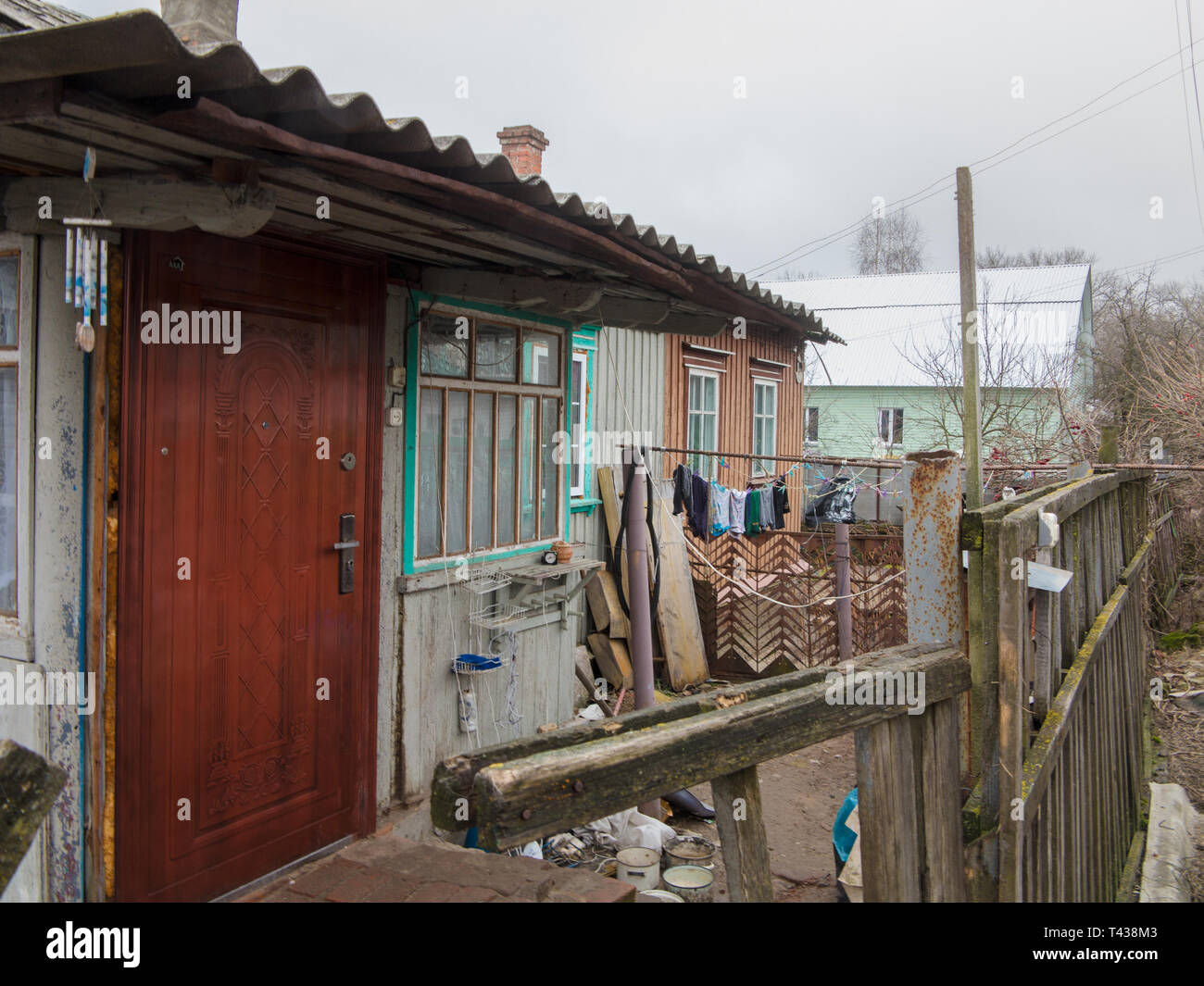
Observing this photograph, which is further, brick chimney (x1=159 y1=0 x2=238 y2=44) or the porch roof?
brick chimney (x1=159 y1=0 x2=238 y2=44)

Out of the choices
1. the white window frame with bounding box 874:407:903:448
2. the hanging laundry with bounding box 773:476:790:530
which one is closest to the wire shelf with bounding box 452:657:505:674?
the hanging laundry with bounding box 773:476:790:530

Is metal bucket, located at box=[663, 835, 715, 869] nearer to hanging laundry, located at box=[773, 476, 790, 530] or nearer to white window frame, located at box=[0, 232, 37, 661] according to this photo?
white window frame, located at box=[0, 232, 37, 661]

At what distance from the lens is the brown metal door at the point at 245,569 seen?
3346mm

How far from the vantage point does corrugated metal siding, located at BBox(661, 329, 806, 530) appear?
11242mm

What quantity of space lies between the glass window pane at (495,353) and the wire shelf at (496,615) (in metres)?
1.35

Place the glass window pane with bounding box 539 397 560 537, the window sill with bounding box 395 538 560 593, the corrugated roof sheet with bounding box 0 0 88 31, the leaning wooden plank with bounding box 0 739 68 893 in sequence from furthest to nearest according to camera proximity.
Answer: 1. the glass window pane with bounding box 539 397 560 537
2. the window sill with bounding box 395 538 560 593
3. the corrugated roof sheet with bounding box 0 0 88 31
4. the leaning wooden plank with bounding box 0 739 68 893

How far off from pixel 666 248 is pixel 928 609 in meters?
2.37

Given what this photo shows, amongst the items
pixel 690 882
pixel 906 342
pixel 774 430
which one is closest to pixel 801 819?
pixel 690 882

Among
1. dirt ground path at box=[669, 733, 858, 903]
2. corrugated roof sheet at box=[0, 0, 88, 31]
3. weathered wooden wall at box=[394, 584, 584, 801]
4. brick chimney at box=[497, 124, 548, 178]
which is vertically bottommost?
dirt ground path at box=[669, 733, 858, 903]

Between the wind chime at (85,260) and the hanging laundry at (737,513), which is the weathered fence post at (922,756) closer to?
the wind chime at (85,260)

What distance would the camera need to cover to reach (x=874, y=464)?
26.5ft

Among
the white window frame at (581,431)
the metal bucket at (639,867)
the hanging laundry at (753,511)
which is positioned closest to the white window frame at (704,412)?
the hanging laundry at (753,511)

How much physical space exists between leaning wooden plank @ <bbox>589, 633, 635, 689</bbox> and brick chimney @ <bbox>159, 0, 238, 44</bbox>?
6136 mm

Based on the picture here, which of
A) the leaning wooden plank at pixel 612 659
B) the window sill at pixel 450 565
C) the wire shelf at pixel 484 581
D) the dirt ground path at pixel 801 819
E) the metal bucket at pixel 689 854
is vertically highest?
the window sill at pixel 450 565
